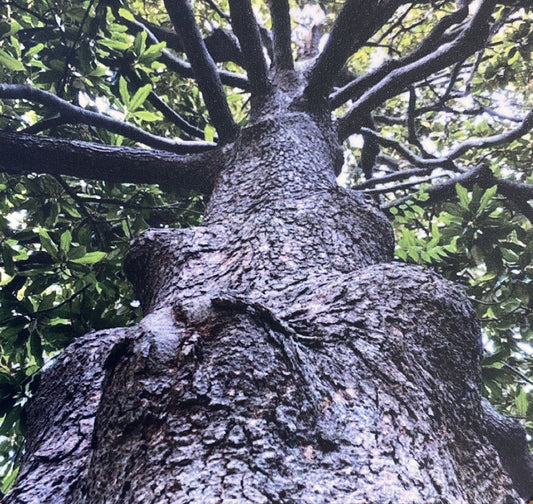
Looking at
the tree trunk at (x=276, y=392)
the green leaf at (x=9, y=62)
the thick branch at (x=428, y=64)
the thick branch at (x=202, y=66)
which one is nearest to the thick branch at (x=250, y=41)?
the thick branch at (x=202, y=66)

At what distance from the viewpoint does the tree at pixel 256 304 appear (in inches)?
31.8

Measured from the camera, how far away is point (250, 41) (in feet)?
8.43

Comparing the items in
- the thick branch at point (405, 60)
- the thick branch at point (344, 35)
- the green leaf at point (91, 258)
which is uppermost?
the thick branch at point (344, 35)

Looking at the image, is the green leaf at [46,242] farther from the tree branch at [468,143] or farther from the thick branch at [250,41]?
the tree branch at [468,143]

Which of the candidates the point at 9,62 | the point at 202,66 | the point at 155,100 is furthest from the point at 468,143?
the point at 9,62

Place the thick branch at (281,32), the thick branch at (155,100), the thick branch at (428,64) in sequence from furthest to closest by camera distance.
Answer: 1. the thick branch at (155,100)
2. the thick branch at (281,32)
3. the thick branch at (428,64)

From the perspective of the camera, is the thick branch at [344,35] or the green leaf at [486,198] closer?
the thick branch at [344,35]

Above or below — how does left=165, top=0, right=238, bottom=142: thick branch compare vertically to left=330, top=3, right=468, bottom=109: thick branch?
above

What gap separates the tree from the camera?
81 cm

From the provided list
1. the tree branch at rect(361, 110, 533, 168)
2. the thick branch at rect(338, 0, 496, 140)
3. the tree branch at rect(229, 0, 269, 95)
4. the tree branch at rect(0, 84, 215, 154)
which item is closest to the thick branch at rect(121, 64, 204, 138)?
the tree branch at rect(0, 84, 215, 154)

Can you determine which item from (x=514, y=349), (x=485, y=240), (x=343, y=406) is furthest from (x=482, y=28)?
(x=343, y=406)

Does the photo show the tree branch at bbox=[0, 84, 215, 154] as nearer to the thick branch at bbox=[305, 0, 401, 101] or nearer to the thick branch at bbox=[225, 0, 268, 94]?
the thick branch at bbox=[225, 0, 268, 94]

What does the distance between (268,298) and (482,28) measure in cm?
218

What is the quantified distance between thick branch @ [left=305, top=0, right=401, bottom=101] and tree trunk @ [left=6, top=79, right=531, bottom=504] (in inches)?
51.1
